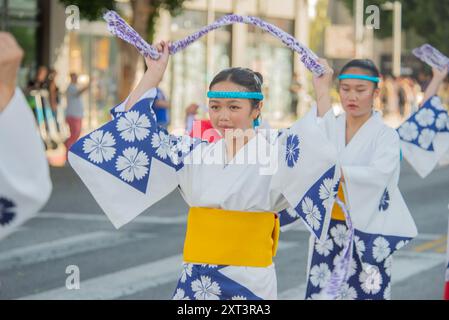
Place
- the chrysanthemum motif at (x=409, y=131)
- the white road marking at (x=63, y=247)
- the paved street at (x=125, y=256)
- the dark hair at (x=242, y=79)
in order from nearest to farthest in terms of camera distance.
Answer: the dark hair at (x=242, y=79) < the chrysanthemum motif at (x=409, y=131) < the paved street at (x=125, y=256) < the white road marking at (x=63, y=247)

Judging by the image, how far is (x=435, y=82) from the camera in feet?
26.1

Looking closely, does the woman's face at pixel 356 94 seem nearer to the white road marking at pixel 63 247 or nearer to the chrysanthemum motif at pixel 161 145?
the chrysanthemum motif at pixel 161 145

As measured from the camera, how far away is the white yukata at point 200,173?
16.5 ft

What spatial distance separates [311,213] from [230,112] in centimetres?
62

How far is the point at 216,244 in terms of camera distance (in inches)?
197

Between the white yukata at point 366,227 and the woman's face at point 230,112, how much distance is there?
49.8 inches

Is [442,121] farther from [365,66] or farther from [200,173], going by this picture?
[200,173]

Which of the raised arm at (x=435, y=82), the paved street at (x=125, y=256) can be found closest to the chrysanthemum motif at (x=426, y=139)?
the raised arm at (x=435, y=82)


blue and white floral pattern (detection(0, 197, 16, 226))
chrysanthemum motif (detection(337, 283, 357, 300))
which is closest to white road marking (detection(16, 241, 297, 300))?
chrysanthemum motif (detection(337, 283, 357, 300))

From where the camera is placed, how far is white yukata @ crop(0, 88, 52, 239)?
3.34m

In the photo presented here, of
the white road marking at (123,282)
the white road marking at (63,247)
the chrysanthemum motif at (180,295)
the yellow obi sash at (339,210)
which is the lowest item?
the white road marking at (123,282)

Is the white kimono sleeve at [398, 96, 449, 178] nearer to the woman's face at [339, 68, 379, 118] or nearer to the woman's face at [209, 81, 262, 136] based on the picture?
the woman's face at [339, 68, 379, 118]

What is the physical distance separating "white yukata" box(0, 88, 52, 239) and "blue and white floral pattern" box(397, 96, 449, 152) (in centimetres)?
510
